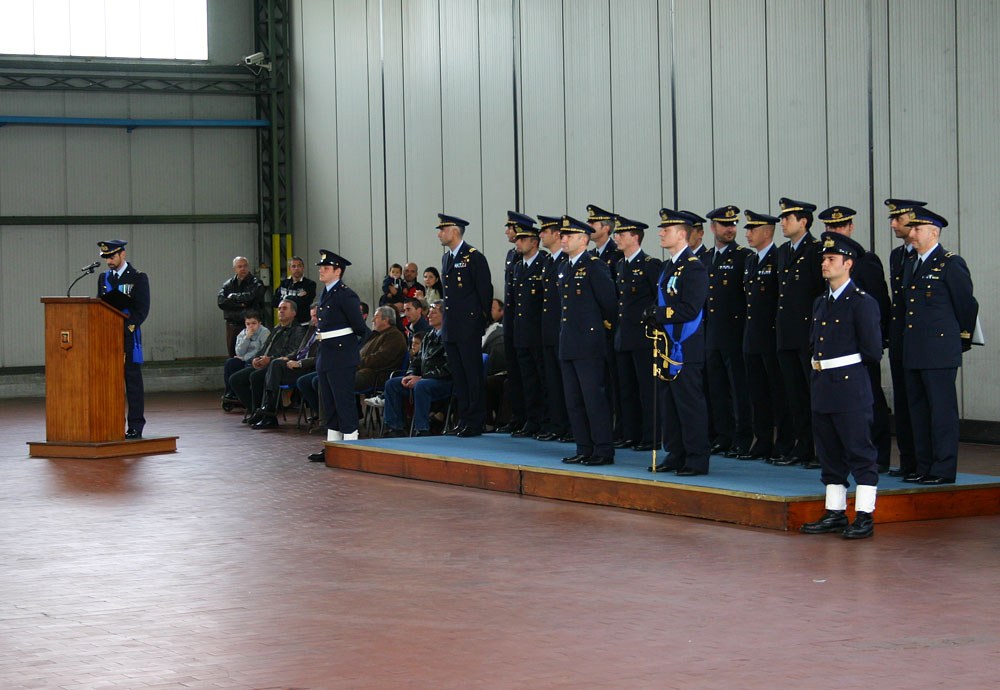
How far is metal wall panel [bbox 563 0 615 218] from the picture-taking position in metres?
12.7

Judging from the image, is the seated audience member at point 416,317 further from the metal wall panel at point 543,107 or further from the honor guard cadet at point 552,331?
the honor guard cadet at point 552,331

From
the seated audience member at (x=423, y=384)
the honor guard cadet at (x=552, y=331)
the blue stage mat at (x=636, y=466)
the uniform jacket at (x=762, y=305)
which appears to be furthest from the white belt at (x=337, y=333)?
the uniform jacket at (x=762, y=305)

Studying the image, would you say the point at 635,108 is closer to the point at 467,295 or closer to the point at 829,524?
the point at 467,295

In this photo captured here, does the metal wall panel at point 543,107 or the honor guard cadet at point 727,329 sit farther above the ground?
the metal wall panel at point 543,107

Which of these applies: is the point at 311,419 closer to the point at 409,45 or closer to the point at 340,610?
the point at 409,45

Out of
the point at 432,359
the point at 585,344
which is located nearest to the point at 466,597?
the point at 585,344

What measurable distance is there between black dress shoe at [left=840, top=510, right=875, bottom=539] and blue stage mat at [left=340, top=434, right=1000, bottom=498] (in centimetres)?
34

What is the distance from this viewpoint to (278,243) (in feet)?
63.0

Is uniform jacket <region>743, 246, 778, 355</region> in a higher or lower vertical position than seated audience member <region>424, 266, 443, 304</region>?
lower

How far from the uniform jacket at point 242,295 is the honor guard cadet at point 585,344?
9158 mm

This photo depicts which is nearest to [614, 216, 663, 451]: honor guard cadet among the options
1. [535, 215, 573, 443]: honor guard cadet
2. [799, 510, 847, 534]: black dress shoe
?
[535, 215, 573, 443]: honor guard cadet

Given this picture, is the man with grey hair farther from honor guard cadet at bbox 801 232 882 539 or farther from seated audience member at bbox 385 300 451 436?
honor guard cadet at bbox 801 232 882 539

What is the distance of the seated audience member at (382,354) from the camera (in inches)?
456

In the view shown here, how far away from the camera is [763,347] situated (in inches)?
318
